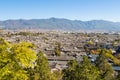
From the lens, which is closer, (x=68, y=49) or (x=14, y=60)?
(x=14, y=60)

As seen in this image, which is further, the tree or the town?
the town

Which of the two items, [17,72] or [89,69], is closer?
[17,72]

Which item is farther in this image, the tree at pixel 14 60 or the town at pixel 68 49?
the town at pixel 68 49

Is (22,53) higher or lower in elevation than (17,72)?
higher

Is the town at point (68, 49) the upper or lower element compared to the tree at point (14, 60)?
lower

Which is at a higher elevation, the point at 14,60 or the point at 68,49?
the point at 14,60

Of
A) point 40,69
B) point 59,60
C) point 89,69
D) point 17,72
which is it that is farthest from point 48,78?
point 59,60

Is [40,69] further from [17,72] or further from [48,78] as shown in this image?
[17,72]

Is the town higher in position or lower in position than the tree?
lower
